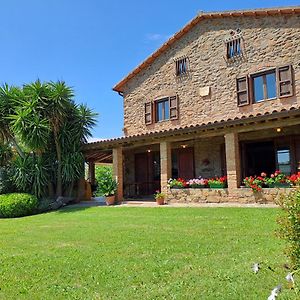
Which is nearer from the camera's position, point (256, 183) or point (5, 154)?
point (256, 183)

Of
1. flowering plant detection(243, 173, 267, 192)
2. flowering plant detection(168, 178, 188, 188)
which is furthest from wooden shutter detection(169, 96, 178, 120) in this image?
flowering plant detection(243, 173, 267, 192)

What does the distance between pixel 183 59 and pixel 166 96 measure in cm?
231

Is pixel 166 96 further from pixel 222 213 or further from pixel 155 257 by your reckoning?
pixel 155 257

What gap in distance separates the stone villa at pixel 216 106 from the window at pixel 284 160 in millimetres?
44

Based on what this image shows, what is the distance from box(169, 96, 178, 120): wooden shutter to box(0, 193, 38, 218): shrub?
873cm

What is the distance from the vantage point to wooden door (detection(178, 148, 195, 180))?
17.9 m

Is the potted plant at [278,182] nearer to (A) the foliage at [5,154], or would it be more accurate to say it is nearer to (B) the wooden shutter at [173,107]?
(B) the wooden shutter at [173,107]

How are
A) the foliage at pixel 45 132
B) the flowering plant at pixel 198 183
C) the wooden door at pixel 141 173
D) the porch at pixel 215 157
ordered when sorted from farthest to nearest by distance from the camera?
the wooden door at pixel 141 173, the foliage at pixel 45 132, the flowering plant at pixel 198 183, the porch at pixel 215 157

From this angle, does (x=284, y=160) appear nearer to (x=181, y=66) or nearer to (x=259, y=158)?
(x=259, y=158)

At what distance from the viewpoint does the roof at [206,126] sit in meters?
11.5

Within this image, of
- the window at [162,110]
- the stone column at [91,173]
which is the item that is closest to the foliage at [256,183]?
the window at [162,110]

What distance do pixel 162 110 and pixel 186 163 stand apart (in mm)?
3742

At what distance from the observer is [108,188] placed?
16281mm

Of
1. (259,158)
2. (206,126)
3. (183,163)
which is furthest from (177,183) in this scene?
(259,158)
